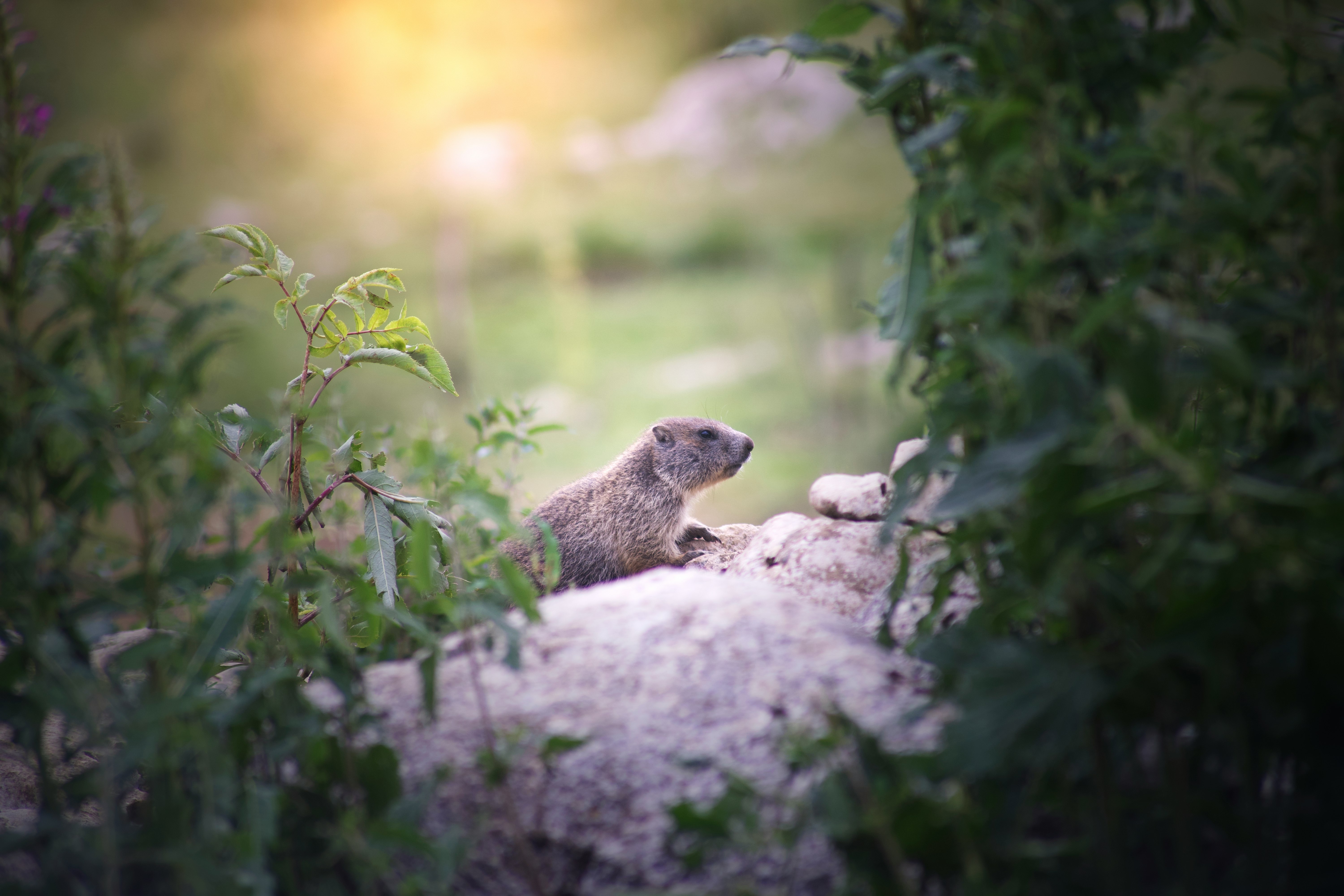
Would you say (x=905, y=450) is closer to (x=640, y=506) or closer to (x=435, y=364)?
(x=435, y=364)

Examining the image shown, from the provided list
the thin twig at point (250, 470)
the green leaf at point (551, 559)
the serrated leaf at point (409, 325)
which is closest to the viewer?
the green leaf at point (551, 559)

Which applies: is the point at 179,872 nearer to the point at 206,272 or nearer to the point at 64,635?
the point at 64,635

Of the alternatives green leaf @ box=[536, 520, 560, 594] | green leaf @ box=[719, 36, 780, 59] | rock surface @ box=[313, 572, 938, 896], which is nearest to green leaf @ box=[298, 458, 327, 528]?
rock surface @ box=[313, 572, 938, 896]

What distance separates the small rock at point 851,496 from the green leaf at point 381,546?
3.60 ft

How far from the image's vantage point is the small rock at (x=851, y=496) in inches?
81.8

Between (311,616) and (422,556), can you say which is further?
(311,616)

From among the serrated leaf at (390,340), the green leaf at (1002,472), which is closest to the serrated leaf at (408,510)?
the serrated leaf at (390,340)

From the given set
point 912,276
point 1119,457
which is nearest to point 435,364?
point 912,276

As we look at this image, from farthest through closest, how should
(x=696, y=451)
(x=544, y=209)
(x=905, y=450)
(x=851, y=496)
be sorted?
(x=544, y=209) → (x=696, y=451) → (x=851, y=496) → (x=905, y=450)

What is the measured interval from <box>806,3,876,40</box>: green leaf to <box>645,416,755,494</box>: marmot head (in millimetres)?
2283

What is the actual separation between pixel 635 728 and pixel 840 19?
3.23ft

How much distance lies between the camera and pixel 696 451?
11.1ft

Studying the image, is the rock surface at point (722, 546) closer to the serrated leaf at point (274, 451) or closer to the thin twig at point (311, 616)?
the thin twig at point (311, 616)

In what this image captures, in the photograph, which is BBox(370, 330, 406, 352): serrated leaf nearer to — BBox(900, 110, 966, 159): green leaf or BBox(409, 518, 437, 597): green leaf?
BBox(409, 518, 437, 597): green leaf
